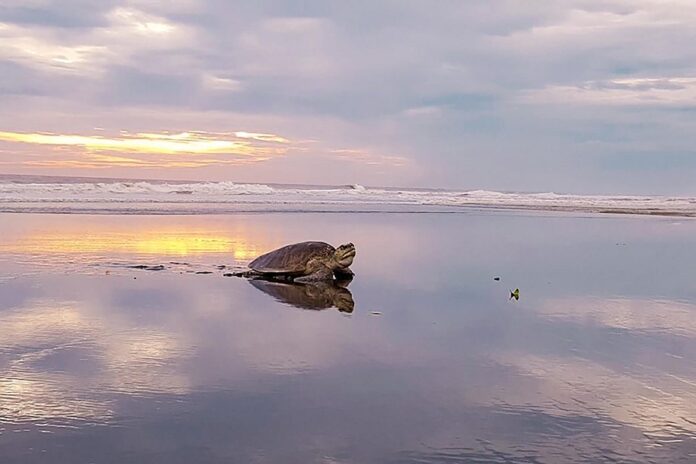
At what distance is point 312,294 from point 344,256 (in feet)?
5.84

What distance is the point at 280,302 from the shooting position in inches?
349

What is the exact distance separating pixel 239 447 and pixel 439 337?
327 cm

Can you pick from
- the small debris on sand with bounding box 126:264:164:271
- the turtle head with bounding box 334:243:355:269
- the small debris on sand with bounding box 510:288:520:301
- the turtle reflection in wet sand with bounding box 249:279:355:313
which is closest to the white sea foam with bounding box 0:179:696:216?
the small debris on sand with bounding box 126:264:164:271

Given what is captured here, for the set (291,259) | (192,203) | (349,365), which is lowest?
(349,365)

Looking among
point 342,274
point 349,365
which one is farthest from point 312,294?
point 349,365

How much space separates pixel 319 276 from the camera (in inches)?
445

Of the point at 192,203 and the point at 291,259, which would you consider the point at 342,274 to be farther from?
the point at 192,203

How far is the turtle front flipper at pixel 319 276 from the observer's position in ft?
36.9

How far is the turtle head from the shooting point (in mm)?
11389

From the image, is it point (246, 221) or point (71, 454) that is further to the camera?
point (246, 221)

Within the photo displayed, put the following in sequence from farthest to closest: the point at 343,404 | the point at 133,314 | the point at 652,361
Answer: the point at 133,314 → the point at 652,361 → the point at 343,404

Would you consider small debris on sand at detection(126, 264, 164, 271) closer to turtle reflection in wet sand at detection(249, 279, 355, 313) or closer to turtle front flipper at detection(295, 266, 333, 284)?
turtle reflection in wet sand at detection(249, 279, 355, 313)

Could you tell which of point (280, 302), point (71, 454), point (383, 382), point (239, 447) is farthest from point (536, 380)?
point (280, 302)

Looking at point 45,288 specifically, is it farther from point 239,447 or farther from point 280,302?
point 239,447
